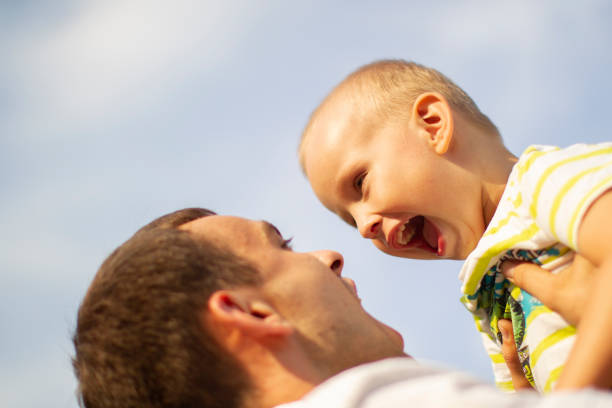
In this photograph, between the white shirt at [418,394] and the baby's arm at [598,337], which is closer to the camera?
the white shirt at [418,394]

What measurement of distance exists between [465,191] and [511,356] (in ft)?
2.86

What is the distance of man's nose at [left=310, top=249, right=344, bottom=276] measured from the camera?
100 inches

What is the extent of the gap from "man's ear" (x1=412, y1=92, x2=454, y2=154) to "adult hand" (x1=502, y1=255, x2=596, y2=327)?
0.94 metres

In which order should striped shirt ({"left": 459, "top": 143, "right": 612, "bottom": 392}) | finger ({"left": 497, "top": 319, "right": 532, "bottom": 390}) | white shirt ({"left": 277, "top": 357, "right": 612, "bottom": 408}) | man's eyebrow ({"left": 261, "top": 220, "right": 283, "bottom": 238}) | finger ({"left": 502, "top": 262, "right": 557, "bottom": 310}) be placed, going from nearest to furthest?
1. white shirt ({"left": 277, "top": 357, "right": 612, "bottom": 408})
2. striped shirt ({"left": 459, "top": 143, "right": 612, "bottom": 392})
3. finger ({"left": 502, "top": 262, "right": 557, "bottom": 310})
4. man's eyebrow ({"left": 261, "top": 220, "right": 283, "bottom": 238})
5. finger ({"left": 497, "top": 319, "right": 532, "bottom": 390})

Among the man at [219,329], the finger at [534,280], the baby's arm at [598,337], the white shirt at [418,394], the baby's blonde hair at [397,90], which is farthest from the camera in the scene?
the baby's blonde hair at [397,90]

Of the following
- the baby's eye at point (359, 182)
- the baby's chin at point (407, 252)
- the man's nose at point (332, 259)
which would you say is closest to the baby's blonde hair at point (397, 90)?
the baby's eye at point (359, 182)

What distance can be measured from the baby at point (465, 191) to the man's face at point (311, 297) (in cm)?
62

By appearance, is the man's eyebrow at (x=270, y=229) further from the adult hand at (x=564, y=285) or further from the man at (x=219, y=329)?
the adult hand at (x=564, y=285)

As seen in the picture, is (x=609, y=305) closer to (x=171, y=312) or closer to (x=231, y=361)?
(x=231, y=361)

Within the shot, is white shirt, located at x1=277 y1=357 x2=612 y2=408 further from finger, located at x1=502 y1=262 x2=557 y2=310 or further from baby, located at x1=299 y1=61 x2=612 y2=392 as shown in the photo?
finger, located at x1=502 y1=262 x2=557 y2=310

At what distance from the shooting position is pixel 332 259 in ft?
8.40

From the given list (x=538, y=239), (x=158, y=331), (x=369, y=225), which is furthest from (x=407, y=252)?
(x=158, y=331)

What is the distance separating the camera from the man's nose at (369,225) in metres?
3.22

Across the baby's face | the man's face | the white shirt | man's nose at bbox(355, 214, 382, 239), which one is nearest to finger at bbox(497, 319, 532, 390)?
the baby's face
